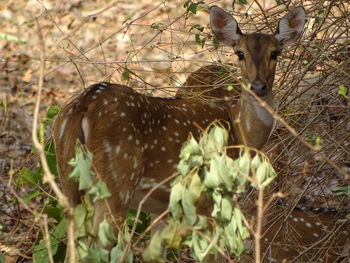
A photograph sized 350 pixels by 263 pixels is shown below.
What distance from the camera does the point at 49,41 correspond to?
11.2 m

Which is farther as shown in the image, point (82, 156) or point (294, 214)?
point (294, 214)

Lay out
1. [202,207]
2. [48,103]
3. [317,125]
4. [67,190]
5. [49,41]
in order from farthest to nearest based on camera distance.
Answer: [49,41], [48,103], [317,125], [202,207], [67,190]

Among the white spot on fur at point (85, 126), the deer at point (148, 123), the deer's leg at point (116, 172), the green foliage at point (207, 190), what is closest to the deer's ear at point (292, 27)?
the deer at point (148, 123)

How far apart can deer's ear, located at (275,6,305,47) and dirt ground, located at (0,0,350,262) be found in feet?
0.32

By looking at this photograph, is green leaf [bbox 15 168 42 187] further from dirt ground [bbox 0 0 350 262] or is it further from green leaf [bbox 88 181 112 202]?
green leaf [bbox 88 181 112 202]

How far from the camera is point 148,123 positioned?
5875mm

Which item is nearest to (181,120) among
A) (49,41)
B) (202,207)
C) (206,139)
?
(202,207)

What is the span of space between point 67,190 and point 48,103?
483cm

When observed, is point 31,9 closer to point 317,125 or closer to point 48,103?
point 48,103

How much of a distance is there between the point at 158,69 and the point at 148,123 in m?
4.02

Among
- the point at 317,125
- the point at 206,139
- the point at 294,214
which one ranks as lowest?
the point at 294,214

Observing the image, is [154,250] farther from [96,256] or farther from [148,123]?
Answer: [148,123]

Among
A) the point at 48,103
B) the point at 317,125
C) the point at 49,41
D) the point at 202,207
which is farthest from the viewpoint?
the point at 49,41

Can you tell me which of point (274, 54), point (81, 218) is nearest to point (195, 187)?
point (81, 218)
